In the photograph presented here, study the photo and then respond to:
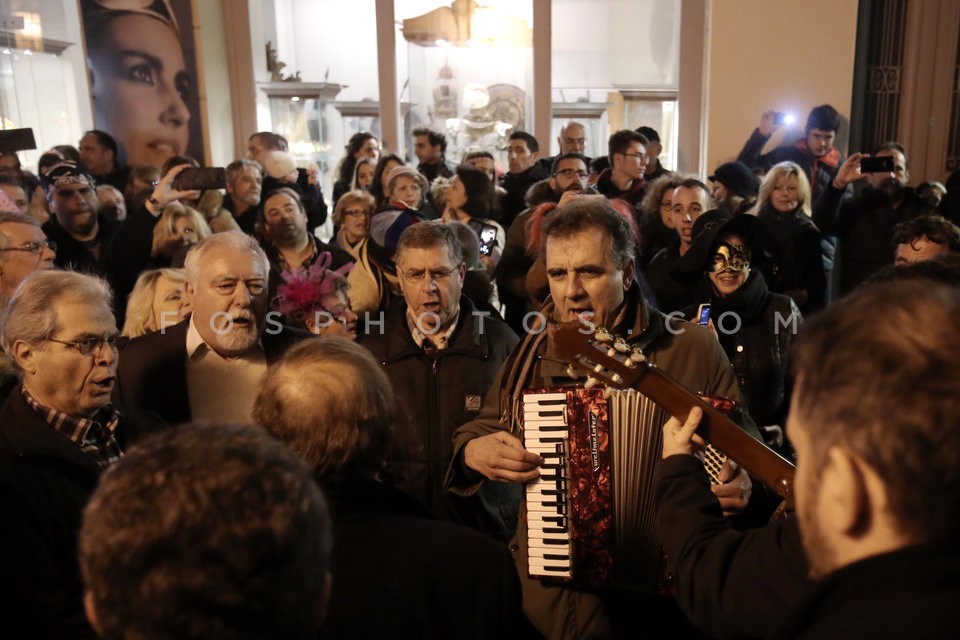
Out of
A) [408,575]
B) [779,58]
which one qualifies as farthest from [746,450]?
[779,58]

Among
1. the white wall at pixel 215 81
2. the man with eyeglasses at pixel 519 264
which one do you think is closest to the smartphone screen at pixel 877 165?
the man with eyeglasses at pixel 519 264

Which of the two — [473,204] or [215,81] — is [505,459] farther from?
[215,81]

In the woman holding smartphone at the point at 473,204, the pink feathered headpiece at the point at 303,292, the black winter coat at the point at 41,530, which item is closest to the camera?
the black winter coat at the point at 41,530

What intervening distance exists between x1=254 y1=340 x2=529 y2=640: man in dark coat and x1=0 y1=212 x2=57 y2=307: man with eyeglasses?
256 cm

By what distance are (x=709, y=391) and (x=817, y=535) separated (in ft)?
4.52

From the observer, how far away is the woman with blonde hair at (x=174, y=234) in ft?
16.2

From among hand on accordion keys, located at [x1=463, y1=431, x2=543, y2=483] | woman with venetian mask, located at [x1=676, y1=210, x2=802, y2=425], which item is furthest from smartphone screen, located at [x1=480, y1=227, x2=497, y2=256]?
hand on accordion keys, located at [x1=463, y1=431, x2=543, y2=483]

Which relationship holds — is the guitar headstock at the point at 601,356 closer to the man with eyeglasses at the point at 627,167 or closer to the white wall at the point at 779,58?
the man with eyeglasses at the point at 627,167

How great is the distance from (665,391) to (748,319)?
1839mm

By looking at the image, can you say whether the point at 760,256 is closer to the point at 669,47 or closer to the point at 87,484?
the point at 87,484

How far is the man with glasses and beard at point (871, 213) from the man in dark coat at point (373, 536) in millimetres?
5425

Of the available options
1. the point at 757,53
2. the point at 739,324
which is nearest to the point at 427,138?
the point at 757,53

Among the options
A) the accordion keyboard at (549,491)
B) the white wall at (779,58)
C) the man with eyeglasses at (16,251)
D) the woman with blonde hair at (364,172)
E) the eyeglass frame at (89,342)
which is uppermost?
the white wall at (779,58)

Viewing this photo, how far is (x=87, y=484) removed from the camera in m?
2.07
